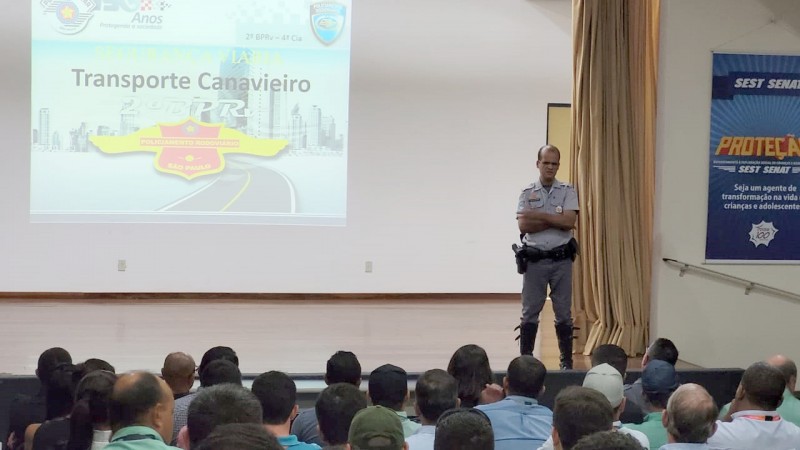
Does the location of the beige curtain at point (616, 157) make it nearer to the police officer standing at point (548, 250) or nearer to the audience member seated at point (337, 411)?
the police officer standing at point (548, 250)

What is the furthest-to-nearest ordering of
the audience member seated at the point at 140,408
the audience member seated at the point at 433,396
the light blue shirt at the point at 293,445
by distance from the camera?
the audience member seated at the point at 433,396 → the light blue shirt at the point at 293,445 → the audience member seated at the point at 140,408

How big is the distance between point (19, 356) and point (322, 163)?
4.06 m

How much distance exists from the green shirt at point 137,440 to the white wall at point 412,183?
23.9ft

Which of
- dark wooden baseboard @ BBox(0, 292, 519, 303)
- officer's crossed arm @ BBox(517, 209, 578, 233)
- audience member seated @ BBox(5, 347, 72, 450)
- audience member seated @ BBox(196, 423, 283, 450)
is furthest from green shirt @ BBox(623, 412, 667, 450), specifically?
dark wooden baseboard @ BBox(0, 292, 519, 303)

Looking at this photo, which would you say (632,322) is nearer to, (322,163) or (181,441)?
(322,163)

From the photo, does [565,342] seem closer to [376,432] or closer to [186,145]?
[376,432]

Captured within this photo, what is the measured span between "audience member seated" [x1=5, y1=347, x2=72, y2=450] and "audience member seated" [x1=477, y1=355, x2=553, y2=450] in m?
1.77

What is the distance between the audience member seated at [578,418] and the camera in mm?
2586

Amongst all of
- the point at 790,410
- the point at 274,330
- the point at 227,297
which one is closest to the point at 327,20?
the point at 227,297

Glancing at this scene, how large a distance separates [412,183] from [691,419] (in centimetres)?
734

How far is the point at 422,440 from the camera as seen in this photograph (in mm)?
2994

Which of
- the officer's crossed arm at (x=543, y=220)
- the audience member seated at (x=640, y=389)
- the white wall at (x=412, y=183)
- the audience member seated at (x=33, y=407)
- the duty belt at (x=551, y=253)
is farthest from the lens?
the white wall at (x=412, y=183)

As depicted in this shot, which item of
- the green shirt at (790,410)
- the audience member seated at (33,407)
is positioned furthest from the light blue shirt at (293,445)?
the green shirt at (790,410)

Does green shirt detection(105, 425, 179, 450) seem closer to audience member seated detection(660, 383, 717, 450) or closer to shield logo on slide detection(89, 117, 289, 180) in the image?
audience member seated detection(660, 383, 717, 450)
